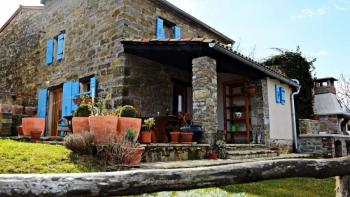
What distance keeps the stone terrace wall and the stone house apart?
0.29ft

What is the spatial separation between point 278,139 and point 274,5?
442 cm

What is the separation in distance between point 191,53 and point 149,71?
5.74 ft

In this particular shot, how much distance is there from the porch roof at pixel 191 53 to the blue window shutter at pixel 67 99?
271 centimetres

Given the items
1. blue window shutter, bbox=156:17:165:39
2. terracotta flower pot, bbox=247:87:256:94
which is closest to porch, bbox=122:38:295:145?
terracotta flower pot, bbox=247:87:256:94

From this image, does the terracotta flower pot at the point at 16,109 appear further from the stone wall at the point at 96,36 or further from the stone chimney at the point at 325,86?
the stone chimney at the point at 325,86

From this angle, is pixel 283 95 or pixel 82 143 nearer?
pixel 82 143

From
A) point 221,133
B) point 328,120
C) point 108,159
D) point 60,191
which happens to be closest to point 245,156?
point 221,133

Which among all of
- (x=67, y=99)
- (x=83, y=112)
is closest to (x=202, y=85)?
(x=83, y=112)

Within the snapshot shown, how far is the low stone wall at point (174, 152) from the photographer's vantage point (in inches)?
223

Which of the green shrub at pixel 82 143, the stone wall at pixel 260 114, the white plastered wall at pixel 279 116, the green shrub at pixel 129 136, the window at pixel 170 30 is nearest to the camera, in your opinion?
the green shrub at pixel 82 143

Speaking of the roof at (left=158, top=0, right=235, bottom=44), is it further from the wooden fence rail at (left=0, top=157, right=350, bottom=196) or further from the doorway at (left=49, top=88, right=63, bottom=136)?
the wooden fence rail at (left=0, top=157, right=350, bottom=196)

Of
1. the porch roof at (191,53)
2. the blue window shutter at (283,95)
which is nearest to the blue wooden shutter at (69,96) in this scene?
the porch roof at (191,53)

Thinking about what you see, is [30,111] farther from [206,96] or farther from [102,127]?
[206,96]

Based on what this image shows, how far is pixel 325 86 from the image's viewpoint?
53.5ft
